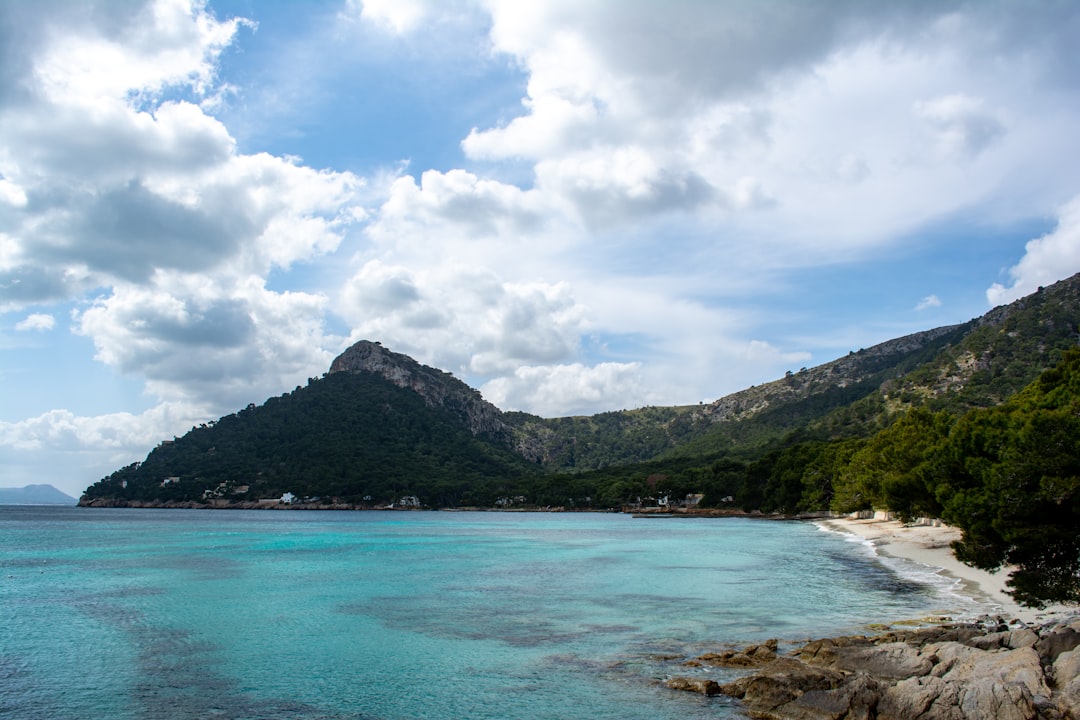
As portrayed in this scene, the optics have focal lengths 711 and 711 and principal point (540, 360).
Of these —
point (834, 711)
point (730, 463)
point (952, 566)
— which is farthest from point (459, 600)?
point (730, 463)

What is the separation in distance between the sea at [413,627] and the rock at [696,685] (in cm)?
40

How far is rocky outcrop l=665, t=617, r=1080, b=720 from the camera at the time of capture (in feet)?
38.4

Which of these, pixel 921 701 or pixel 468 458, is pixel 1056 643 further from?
pixel 468 458

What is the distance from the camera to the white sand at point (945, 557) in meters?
21.6

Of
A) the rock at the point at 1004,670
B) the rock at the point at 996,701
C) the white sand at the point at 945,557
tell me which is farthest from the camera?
the white sand at the point at 945,557

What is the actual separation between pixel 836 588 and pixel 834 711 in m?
19.9

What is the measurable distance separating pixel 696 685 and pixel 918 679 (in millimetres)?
4186

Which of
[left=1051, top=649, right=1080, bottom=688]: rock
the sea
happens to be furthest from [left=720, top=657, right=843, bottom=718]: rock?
[left=1051, top=649, right=1080, bottom=688]: rock

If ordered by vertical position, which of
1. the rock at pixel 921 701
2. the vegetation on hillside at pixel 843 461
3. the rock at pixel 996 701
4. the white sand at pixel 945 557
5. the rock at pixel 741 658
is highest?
the vegetation on hillside at pixel 843 461

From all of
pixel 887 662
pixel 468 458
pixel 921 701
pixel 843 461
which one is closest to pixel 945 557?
pixel 887 662

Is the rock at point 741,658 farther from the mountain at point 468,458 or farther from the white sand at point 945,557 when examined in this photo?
the mountain at point 468,458

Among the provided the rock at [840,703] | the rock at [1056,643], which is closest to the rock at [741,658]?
the rock at [840,703]

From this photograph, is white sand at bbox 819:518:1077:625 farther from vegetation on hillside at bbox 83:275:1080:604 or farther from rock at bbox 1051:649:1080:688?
rock at bbox 1051:649:1080:688

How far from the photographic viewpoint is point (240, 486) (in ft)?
544
